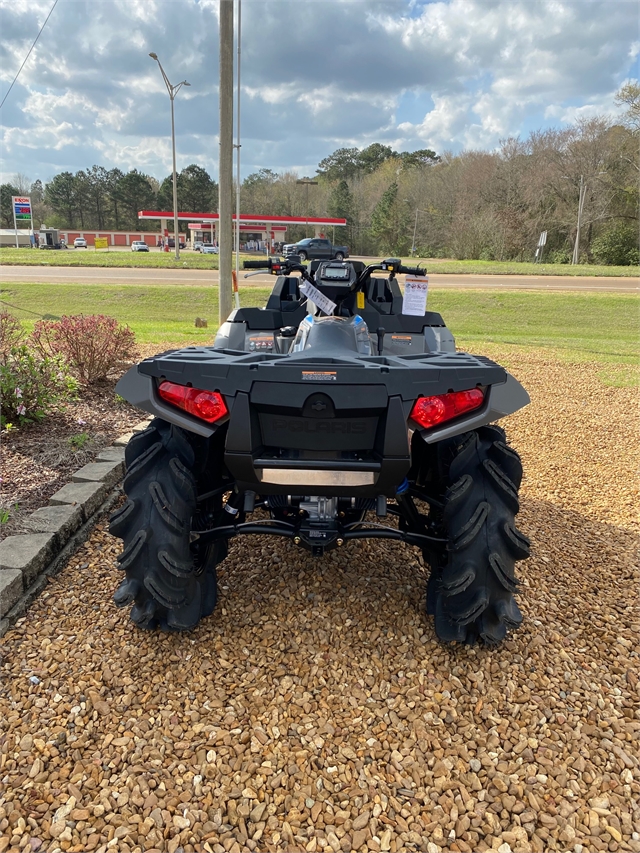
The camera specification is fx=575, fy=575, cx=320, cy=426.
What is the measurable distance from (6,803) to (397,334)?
127 inches

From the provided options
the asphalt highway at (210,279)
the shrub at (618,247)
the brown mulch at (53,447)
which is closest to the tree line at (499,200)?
the shrub at (618,247)

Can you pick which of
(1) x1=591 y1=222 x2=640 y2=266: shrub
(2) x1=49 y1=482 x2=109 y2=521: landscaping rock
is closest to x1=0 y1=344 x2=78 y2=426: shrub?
(2) x1=49 y1=482 x2=109 y2=521: landscaping rock

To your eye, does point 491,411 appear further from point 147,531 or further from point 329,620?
point 147,531

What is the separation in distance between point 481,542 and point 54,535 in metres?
Result: 2.20

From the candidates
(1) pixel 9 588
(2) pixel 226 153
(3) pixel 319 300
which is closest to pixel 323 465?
(3) pixel 319 300

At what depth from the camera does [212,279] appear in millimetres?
19344

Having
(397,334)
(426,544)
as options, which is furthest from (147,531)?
(397,334)

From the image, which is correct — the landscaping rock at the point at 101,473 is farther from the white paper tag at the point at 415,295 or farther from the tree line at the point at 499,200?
the tree line at the point at 499,200

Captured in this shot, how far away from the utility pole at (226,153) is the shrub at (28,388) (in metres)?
4.34

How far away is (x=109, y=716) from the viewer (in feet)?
6.98

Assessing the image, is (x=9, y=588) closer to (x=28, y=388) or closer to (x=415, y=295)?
(x=28, y=388)

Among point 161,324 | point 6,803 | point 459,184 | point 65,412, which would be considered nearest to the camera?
point 6,803

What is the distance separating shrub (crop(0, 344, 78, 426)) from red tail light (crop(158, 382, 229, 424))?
9.00 ft

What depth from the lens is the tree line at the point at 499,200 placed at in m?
37.5
